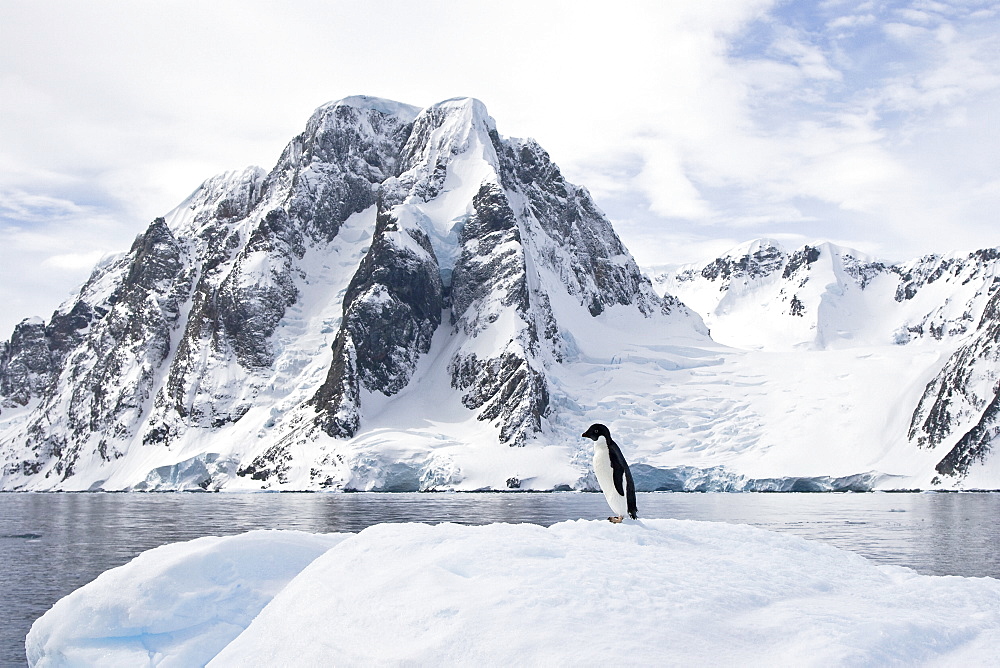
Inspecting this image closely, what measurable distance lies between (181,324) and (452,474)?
9756cm

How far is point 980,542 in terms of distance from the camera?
131 ft

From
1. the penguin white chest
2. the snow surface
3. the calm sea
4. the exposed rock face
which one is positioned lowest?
the calm sea

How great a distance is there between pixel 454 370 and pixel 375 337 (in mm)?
15773

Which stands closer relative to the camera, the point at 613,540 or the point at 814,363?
the point at 613,540

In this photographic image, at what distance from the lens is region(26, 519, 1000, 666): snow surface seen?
755 cm

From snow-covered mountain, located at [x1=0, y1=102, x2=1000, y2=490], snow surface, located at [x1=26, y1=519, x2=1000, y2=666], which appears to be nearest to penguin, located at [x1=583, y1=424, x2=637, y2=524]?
snow surface, located at [x1=26, y1=519, x2=1000, y2=666]

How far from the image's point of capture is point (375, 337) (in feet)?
502

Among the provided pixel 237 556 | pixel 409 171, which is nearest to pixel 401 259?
pixel 409 171

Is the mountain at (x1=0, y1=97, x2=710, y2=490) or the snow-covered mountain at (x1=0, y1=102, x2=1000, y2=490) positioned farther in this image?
the mountain at (x1=0, y1=97, x2=710, y2=490)

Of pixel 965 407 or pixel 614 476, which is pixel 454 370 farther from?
pixel 614 476

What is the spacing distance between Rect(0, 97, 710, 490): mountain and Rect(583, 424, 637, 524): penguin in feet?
327

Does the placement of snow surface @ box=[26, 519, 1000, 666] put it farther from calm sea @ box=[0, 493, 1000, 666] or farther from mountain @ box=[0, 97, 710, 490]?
mountain @ box=[0, 97, 710, 490]

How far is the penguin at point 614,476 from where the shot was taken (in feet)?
46.3

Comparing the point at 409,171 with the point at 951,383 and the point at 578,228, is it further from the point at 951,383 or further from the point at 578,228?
the point at 951,383
